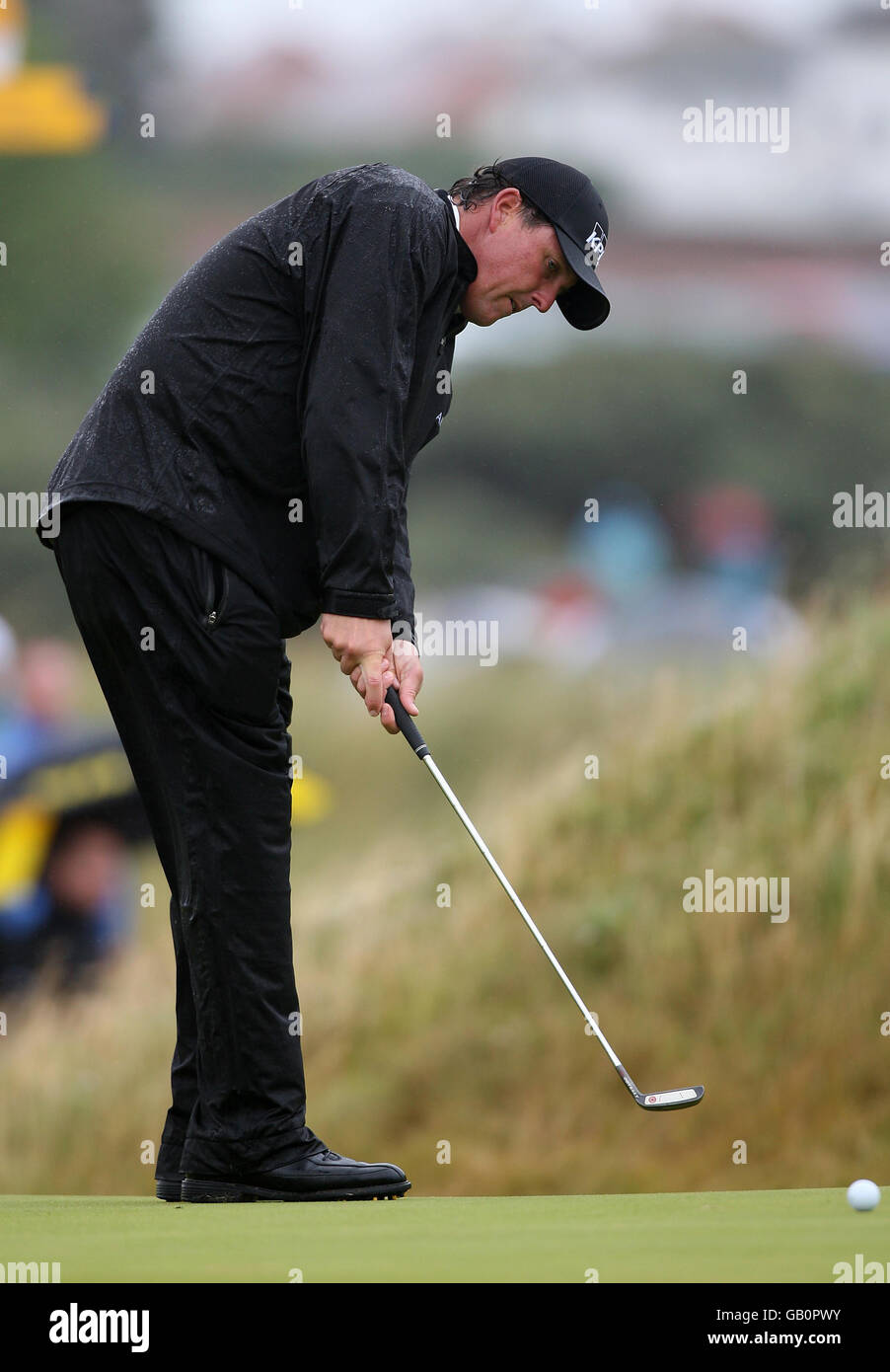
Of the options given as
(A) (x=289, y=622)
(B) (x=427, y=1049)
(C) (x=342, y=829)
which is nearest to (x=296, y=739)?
(C) (x=342, y=829)

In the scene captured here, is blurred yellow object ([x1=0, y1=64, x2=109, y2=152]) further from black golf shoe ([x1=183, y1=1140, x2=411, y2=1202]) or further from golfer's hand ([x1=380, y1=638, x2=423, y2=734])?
black golf shoe ([x1=183, y1=1140, x2=411, y2=1202])

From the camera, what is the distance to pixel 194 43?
4.67 meters

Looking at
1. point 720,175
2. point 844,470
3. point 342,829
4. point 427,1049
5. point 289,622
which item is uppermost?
point 720,175

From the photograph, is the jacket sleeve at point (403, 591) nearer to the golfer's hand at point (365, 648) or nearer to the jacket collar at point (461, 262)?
the golfer's hand at point (365, 648)

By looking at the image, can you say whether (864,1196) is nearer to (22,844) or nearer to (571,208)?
(571,208)

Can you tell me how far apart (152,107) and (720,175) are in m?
1.55

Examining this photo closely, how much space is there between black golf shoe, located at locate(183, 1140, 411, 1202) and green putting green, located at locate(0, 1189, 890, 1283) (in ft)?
0.16

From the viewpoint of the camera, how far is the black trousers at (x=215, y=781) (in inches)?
74.9

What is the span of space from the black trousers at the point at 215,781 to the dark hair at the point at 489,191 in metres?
0.54

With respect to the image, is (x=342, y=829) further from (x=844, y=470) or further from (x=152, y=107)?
(x=152, y=107)

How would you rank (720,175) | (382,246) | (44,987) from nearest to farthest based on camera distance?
(382,246), (44,987), (720,175)

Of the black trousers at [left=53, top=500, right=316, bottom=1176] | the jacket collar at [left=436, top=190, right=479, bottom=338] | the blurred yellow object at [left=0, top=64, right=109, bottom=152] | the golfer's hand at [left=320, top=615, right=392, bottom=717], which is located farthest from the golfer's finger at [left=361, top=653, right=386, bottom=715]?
the blurred yellow object at [left=0, top=64, right=109, bottom=152]

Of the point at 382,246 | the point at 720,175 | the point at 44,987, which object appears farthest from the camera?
the point at 720,175

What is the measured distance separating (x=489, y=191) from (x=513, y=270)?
0.10m
